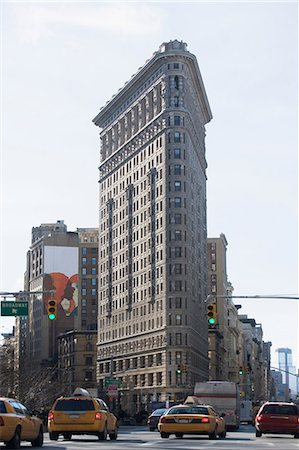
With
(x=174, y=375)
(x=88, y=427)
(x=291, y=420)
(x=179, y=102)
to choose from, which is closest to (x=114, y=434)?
(x=88, y=427)

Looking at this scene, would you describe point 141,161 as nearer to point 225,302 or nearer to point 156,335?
point 156,335

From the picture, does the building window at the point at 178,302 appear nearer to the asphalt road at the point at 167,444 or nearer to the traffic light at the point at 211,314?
the traffic light at the point at 211,314

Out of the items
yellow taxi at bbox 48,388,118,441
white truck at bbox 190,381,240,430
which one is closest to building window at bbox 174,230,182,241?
white truck at bbox 190,381,240,430

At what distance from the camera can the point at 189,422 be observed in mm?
33969

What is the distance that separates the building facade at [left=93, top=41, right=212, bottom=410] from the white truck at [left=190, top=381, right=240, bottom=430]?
74.4m

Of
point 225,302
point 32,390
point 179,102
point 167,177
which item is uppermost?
point 179,102

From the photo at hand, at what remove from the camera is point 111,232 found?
16475 centimetres

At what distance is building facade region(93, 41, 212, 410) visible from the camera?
139m

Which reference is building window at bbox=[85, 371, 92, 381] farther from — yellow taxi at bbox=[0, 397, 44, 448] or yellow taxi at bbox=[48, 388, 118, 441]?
yellow taxi at bbox=[0, 397, 44, 448]

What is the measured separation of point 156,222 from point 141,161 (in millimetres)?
14989

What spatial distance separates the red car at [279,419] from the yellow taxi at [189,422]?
5.88 meters

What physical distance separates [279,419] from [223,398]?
1155cm

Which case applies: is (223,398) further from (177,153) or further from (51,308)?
(177,153)

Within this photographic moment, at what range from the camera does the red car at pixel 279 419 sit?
39.9m
